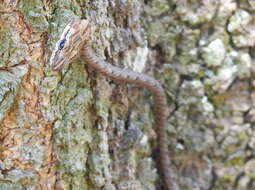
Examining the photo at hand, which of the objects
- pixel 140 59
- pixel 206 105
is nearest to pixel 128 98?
pixel 140 59

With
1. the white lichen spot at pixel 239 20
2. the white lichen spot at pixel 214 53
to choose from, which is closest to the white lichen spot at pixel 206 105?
the white lichen spot at pixel 214 53

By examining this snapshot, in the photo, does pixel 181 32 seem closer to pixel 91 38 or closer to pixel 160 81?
pixel 160 81

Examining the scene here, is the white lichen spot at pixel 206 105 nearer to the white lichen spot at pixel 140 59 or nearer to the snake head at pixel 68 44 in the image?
the white lichen spot at pixel 140 59

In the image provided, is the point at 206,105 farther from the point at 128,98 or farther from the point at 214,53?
the point at 128,98

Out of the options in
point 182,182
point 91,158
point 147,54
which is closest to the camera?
point 91,158

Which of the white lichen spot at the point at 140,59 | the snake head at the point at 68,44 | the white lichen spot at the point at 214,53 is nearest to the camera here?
the snake head at the point at 68,44

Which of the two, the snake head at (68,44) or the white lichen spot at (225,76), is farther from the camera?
the white lichen spot at (225,76)

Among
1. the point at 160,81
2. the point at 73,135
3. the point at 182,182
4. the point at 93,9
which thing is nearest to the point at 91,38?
the point at 93,9
